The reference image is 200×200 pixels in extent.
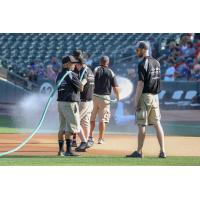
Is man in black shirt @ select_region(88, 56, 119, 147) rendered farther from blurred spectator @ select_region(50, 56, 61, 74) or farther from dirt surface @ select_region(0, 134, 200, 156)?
A: blurred spectator @ select_region(50, 56, 61, 74)

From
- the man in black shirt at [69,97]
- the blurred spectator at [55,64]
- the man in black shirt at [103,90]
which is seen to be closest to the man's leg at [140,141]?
the man in black shirt at [69,97]

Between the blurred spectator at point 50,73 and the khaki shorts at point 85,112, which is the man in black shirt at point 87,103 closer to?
the khaki shorts at point 85,112

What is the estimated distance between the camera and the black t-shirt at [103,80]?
14047mm

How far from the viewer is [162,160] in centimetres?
1146

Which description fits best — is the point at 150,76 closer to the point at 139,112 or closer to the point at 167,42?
the point at 139,112

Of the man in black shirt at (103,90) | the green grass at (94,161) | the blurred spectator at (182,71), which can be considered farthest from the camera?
the blurred spectator at (182,71)

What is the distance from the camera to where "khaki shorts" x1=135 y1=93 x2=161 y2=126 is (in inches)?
460

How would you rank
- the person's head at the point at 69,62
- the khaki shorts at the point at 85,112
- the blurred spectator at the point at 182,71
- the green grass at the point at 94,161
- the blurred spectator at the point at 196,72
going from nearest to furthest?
the green grass at the point at 94,161 < the person's head at the point at 69,62 < the khaki shorts at the point at 85,112 < the blurred spectator at the point at 196,72 < the blurred spectator at the point at 182,71

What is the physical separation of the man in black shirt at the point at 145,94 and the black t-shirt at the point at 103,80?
7.79 feet

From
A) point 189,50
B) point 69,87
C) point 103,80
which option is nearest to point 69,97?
point 69,87

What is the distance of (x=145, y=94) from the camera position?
1175 centimetres

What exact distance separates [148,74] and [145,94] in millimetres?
345

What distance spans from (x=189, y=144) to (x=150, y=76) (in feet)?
10.1

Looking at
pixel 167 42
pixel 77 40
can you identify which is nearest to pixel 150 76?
pixel 167 42
